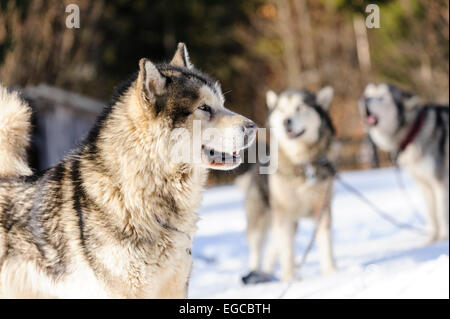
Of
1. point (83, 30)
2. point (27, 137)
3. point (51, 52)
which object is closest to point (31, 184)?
point (27, 137)

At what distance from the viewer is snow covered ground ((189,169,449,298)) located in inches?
138

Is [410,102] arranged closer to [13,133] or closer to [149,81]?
[149,81]

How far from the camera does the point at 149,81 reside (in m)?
2.49

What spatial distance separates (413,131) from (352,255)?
163cm

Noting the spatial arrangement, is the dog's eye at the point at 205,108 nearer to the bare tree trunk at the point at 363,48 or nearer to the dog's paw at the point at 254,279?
the dog's paw at the point at 254,279

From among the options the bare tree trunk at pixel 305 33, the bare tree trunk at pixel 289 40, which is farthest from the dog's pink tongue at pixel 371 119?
the bare tree trunk at pixel 305 33

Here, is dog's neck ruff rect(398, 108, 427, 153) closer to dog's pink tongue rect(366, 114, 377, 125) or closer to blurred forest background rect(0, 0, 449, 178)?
dog's pink tongue rect(366, 114, 377, 125)

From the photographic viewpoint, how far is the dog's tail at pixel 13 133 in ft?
9.14

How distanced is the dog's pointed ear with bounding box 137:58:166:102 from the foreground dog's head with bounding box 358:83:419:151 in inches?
179

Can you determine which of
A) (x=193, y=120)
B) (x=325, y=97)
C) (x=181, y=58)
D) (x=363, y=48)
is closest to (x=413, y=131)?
(x=325, y=97)

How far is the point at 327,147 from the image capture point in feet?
17.4

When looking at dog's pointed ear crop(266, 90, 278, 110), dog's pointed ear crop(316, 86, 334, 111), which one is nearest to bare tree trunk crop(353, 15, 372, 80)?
dog's pointed ear crop(266, 90, 278, 110)

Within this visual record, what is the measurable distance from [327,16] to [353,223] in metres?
16.9

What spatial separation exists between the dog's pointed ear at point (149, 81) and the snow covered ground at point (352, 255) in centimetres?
188
